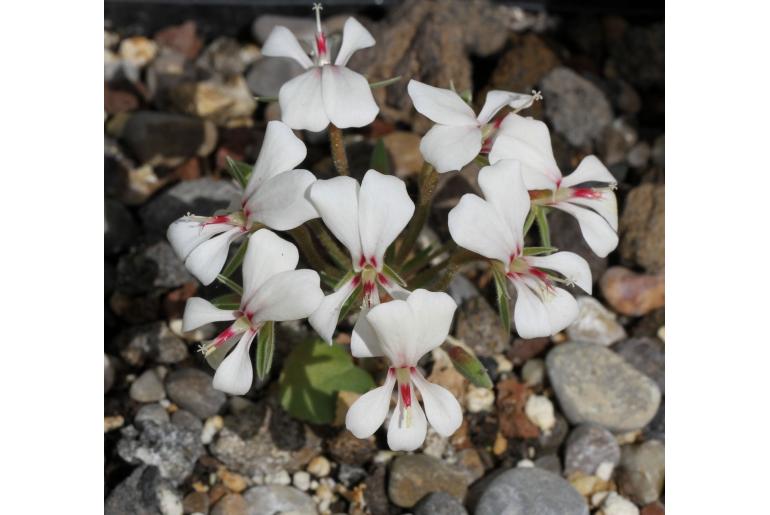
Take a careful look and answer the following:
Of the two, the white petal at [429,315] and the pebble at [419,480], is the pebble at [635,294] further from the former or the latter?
the white petal at [429,315]

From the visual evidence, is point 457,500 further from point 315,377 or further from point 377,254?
point 377,254

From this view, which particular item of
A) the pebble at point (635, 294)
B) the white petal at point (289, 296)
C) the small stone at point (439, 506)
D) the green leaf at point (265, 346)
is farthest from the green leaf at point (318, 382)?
the pebble at point (635, 294)

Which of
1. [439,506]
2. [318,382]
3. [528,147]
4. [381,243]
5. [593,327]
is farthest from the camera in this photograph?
[593,327]

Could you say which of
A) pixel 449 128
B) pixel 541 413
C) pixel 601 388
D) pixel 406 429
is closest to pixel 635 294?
pixel 601 388

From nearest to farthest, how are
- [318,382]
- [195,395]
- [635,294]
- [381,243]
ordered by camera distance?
1. [381,243]
2. [318,382]
3. [195,395]
4. [635,294]

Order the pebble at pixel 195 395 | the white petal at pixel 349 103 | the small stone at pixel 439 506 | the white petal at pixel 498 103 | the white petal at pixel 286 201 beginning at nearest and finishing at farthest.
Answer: the white petal at pixel 286 201
the white petal at pixel 349 103
the white petal at pixel 498 103
the small stone at pixel 439 506
the pebble at pixel 195 395

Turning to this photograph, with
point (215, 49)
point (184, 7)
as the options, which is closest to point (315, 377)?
point (215, 49)

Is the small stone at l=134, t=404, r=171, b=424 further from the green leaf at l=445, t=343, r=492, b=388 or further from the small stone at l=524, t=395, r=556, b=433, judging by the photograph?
the small stone at l=524, t=395, r=556, b=433

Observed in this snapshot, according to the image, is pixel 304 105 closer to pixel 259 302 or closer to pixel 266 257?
pixel 266 257
